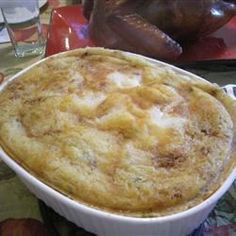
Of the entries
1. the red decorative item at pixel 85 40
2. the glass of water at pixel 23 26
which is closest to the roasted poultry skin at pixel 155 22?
the red decorative item at pixel 85 40

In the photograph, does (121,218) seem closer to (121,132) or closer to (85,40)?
(121,132)

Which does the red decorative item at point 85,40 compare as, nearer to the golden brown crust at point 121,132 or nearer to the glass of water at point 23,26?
the glass of water at point 23,26

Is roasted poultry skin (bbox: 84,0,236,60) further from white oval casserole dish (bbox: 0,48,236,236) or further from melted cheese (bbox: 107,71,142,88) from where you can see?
white oval casserole dish (bbox: 0,48,236,236)

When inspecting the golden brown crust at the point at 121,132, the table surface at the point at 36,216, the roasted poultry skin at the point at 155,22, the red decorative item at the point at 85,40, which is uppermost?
the golden brown crust at the point at 121,132

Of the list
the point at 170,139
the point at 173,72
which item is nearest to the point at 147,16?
the point at 173,72

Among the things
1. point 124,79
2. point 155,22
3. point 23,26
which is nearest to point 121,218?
point 124,79

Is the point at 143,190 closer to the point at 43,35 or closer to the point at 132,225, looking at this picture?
the point at 132,225
